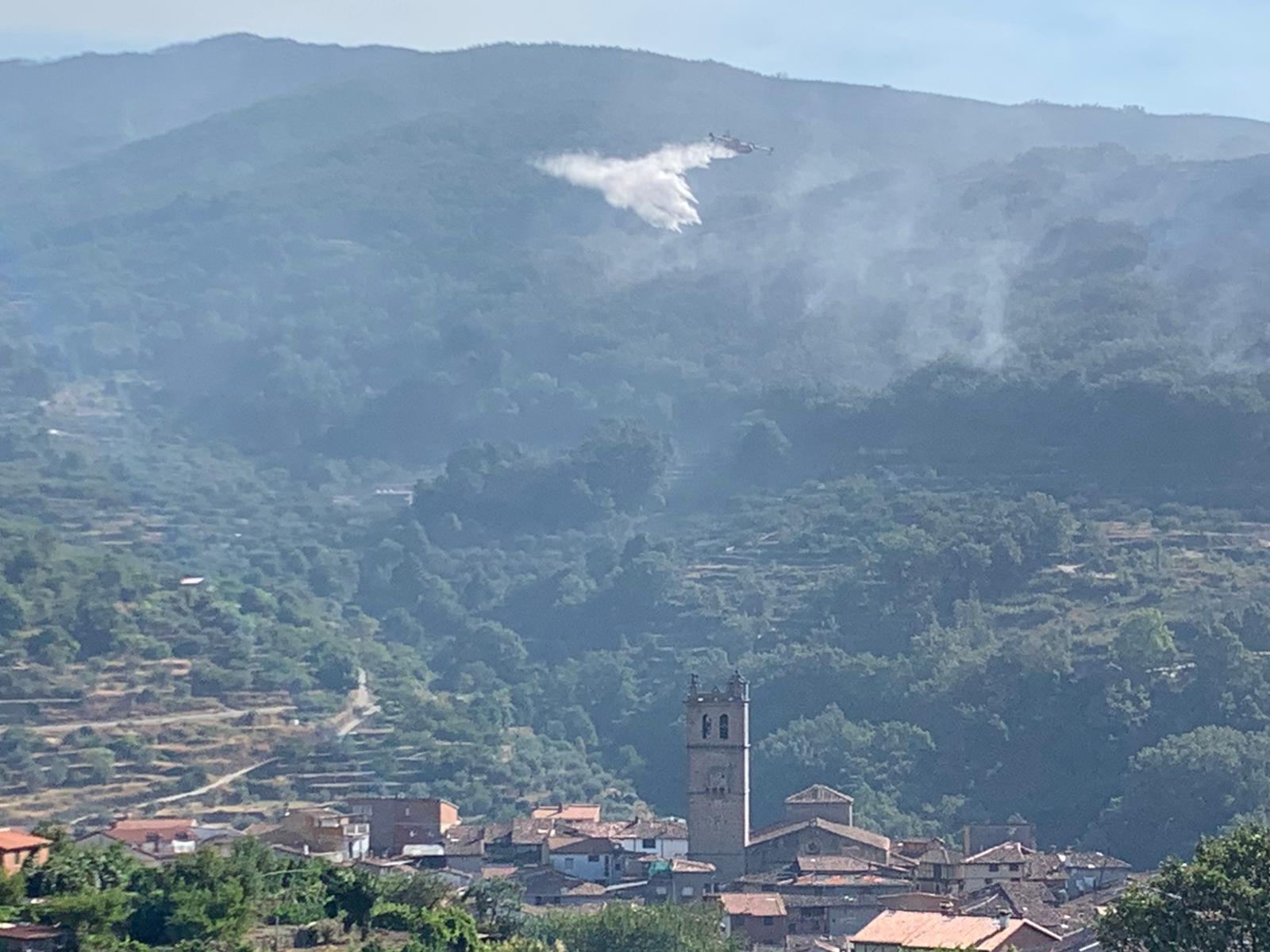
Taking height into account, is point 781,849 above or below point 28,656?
below

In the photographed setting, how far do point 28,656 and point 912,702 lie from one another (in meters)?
32.5

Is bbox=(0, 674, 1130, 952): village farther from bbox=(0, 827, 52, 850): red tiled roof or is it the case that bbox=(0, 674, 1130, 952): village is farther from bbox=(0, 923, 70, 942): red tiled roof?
bbox=(0, 923, 70, 942): red tiled roof

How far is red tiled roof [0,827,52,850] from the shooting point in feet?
218

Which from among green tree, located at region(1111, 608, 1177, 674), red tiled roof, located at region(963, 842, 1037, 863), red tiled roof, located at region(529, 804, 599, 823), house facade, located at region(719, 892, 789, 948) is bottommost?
house facade, located at region(719, 892, 789, 948)

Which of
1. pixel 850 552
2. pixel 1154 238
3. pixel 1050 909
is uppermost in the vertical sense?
pixel 1154 238

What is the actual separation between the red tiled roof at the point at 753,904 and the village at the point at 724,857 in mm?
64

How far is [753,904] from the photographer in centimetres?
8381

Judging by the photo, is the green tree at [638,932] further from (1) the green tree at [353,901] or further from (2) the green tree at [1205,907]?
(2) the green tree at [1205,907]

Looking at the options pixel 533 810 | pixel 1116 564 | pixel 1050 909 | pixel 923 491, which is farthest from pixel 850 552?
pixel 1050 909

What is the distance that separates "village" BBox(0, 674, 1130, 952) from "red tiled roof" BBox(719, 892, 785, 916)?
64 mm

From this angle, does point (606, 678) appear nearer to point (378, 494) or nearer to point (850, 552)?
point (850, 552)

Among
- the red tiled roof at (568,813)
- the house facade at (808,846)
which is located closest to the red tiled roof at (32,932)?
the house facade at (808,846)

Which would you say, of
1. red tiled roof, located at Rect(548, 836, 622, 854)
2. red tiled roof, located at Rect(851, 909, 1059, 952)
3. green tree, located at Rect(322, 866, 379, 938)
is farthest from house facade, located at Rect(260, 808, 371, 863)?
red tiled roof, located at Rect(851, 909, 1059, 952)

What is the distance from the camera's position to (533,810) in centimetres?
11000
